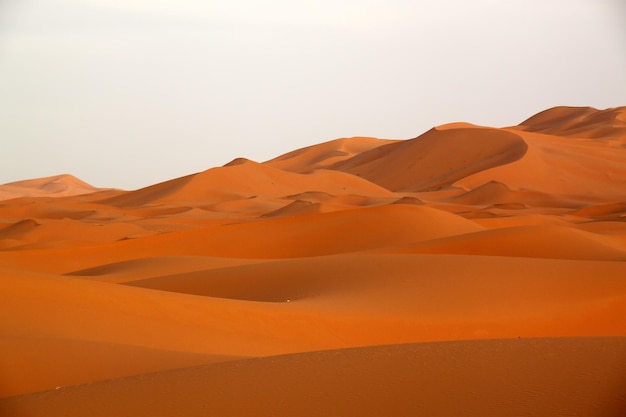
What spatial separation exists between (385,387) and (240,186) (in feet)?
183

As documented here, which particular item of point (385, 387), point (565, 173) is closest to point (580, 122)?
point (565, 173)

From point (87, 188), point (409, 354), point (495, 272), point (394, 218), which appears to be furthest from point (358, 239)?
point (87, 188)

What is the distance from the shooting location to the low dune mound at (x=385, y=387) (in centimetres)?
550

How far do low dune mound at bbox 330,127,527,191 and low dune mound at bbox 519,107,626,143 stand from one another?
1124cm

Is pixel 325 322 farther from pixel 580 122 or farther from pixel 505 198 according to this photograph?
pixel 580 122

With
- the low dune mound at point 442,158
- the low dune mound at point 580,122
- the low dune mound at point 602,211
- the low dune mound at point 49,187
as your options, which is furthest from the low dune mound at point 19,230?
the low dune mound at point 49,187

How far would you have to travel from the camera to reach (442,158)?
72.6 metres

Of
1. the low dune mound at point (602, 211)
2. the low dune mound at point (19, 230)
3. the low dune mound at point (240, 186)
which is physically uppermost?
the low dune mound at point (240, 186)

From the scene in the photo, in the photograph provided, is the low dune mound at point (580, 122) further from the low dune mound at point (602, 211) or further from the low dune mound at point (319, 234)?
the low dune mound at point (319, 234)

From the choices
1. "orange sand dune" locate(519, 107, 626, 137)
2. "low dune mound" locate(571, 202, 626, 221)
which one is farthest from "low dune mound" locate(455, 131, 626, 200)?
"low dune mound" locate(571, 202, 626, 221)

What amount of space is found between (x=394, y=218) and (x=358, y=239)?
2.05 m

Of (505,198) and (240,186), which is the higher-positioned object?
(240,186)

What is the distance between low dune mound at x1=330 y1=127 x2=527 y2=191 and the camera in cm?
6756

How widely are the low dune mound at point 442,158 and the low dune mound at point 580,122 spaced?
11245 mm
